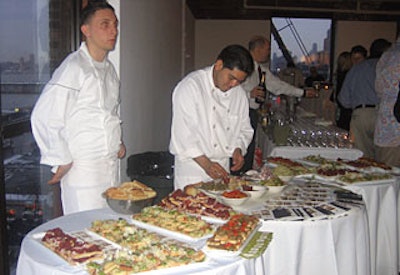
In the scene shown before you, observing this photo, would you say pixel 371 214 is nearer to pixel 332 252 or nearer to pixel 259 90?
pixel 332 252

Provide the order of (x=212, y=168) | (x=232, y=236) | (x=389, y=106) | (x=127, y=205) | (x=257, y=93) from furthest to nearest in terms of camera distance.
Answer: (x=257, y=93), (x=389, y=106), (x=212, y=168), (x=127, y=205), (x=232, y=236)

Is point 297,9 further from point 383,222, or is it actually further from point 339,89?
point 383,222

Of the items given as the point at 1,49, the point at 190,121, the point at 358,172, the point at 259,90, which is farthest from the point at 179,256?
the point at 259,90

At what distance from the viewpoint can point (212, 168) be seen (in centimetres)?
250

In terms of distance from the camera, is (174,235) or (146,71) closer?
(174,235)

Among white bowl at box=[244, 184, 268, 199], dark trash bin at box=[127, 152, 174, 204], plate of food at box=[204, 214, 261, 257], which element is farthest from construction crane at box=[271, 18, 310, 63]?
plate of food at box=[204, 214, 261, 257]

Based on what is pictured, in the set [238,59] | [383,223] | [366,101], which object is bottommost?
[383,223]

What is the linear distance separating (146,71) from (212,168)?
209cm

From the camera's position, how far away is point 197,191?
215 cm

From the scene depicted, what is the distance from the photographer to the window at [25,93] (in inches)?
94.2

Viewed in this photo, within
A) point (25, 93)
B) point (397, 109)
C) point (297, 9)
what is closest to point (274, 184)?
point (25, 93)

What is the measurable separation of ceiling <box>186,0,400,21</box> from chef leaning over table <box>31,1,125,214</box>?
6231 mm

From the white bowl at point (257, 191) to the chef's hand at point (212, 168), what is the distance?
28 cm

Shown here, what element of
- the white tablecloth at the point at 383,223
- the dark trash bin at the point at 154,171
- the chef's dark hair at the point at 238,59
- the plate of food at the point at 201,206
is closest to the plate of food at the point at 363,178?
the white tablecloth at the point at 383,223
